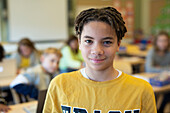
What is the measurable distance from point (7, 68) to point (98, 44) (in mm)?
2341

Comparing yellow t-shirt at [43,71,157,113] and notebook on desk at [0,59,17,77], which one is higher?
yellow t-shirt at [43,71,157,113]

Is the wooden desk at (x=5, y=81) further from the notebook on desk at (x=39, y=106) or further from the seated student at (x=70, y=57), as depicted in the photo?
the seated student at (x=70, y=57)

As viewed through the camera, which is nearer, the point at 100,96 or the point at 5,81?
the point at 100,96

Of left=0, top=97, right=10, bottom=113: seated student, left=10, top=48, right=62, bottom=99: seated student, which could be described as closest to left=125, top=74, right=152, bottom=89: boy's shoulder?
left=0, top=97, right=10, bottom=113: seated student

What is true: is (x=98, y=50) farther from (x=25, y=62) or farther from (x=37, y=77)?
(x=25, y=62)

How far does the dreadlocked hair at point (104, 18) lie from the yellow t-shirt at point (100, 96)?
226mm

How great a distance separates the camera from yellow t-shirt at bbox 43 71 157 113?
0.95 metres

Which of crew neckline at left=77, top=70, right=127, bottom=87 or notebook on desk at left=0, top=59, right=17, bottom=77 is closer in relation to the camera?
crew neckline at left=77, top=70, right=127, bottom=87

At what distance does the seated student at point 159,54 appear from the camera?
12.0 ft

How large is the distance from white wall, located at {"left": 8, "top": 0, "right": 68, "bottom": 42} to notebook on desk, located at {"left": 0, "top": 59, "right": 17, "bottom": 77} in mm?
3545

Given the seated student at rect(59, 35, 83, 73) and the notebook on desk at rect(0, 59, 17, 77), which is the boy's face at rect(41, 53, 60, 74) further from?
the seated student at rect(59, 35, 83, 73)

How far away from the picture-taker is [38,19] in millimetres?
6617

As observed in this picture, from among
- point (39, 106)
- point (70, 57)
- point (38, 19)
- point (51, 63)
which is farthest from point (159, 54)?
point (38, 19)

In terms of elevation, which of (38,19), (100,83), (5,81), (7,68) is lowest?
(5,81)
